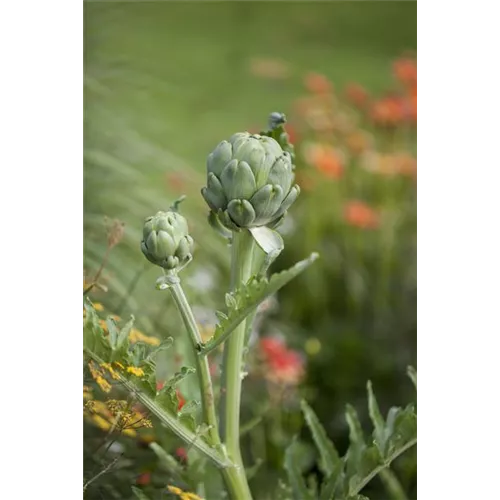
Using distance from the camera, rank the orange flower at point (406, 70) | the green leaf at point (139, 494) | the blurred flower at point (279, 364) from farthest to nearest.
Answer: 1. the orange flower at point (406, 70)
2. the blurred flower at point (279, 364)
3. the green leaf at point (139, 494)

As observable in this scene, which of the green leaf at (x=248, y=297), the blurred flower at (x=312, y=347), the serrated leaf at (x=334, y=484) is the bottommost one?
the blurred flower at (x=312, y=347)

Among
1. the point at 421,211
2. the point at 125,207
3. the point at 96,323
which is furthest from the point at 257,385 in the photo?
the point at 96,323

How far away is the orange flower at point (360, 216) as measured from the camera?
123 cm

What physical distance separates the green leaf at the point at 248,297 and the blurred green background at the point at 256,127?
0.23 metres

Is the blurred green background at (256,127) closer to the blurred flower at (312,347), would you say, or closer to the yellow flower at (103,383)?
the blurred flower at (312,347)

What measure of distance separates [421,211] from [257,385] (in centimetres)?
34

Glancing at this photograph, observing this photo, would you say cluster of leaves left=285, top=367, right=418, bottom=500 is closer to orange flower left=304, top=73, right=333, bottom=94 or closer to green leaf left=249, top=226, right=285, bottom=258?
green leaf left=249, top=226, right=285, bottom=258

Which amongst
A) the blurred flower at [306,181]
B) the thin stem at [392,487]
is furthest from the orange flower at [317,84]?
the thin stem at [392,487]

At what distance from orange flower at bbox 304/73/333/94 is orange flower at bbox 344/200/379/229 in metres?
0.16

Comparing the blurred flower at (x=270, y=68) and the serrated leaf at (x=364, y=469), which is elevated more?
the serrated leaf at (x=364, y=469)

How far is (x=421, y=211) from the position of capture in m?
0.70

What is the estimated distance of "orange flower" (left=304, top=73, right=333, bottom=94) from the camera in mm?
1279
